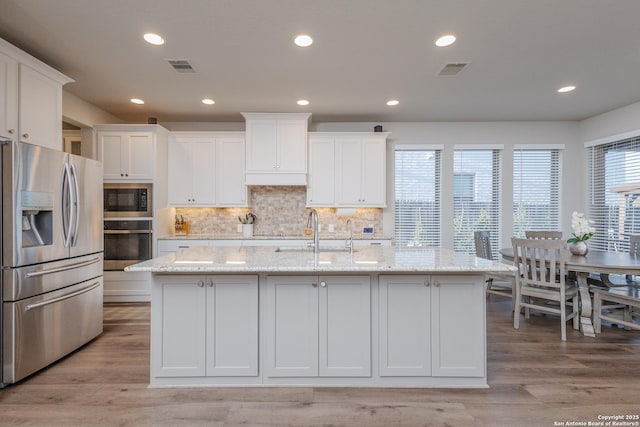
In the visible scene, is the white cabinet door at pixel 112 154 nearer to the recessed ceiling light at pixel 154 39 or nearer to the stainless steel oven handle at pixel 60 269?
the stainless steel oven handle at pixel 60 269

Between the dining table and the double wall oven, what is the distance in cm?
497

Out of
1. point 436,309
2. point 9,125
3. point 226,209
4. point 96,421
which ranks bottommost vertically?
point 96,421

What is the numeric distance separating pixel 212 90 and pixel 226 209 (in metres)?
1.92

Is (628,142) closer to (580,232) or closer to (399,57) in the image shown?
(580,232)

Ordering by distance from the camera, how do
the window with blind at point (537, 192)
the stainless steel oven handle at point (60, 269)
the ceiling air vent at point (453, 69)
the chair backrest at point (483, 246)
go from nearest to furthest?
1. the stainless steel oven handle at point (60, 269)
2. the ceiling air vent at point (453, 69)
3. the chair backrest at point (483, 246)
4. the window with blind at point (537, 192)

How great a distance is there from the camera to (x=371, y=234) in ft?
16.5

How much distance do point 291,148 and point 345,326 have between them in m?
2.99

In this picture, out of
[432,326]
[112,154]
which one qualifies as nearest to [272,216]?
[112,154]

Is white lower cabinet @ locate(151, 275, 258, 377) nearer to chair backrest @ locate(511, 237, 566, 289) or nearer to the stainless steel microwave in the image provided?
the stainless steel microwave

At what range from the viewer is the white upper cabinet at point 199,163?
4762 mm

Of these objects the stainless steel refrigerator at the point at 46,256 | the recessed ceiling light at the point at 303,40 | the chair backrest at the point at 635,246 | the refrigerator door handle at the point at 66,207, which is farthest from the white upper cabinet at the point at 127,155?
the chair backrest at the point at 635,246

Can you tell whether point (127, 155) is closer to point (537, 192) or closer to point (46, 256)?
point (46, 256)

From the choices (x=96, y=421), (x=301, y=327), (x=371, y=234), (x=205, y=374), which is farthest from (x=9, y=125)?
(x=371, y=234)

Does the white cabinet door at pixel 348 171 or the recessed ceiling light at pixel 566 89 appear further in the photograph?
the white cabinet door at pixel 348 171
